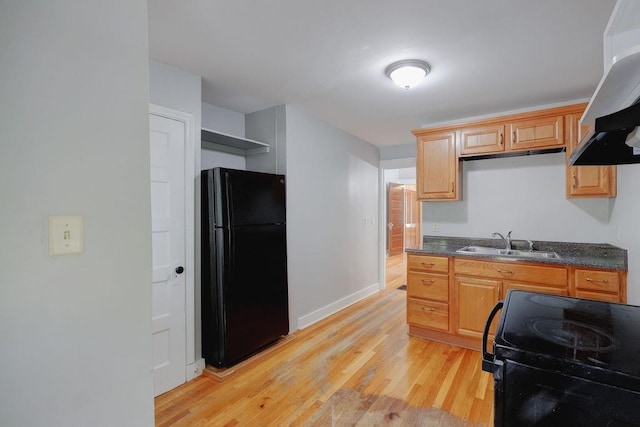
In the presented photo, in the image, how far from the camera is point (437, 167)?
341 cm

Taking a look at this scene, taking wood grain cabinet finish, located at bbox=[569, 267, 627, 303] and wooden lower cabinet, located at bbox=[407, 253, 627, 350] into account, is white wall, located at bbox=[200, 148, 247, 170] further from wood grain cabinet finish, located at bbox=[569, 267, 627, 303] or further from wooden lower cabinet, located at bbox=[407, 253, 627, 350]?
wood grain cabinet finish, located at bbox=[569, 267, 627, 303]

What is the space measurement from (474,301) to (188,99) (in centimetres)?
307

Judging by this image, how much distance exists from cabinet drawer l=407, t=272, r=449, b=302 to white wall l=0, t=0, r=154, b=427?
2671 mm

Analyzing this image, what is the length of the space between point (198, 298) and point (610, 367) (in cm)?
249

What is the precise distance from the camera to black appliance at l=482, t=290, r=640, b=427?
74cm

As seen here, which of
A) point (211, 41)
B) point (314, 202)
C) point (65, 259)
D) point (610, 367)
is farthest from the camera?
point (314, 202)

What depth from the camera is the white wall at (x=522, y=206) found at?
9.70ft

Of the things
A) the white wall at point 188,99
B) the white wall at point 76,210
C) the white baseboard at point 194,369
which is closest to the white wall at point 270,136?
the white wall at point 188,99

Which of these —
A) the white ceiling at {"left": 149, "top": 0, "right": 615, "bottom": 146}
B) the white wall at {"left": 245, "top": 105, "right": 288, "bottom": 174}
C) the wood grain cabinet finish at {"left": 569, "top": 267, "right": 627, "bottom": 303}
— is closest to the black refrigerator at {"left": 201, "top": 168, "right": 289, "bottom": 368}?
the white wall at {"left": 245, "top": 105, "right": 288, "bottom": 174}

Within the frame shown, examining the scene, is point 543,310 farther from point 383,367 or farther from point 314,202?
point 314,202

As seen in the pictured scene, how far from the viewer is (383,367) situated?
256 centimetres

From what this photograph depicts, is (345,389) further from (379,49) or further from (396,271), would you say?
(396,271)

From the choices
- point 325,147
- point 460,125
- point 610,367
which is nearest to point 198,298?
point 325,147

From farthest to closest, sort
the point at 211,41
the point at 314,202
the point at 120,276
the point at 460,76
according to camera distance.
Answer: the point at 314,202 → the point at 460,76 → the point at 211,41 → the point at 120,276
